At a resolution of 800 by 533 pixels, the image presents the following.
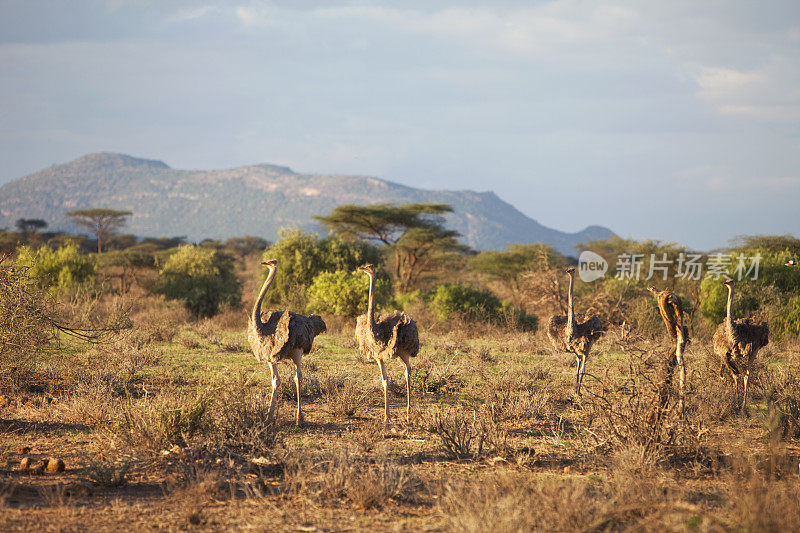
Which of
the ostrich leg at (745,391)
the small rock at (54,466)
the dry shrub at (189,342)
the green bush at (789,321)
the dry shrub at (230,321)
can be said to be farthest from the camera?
the dry shrub at (230,321)

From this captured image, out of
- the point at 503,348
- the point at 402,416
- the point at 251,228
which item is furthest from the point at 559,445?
the point at 251,228

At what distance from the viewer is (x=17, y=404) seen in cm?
806

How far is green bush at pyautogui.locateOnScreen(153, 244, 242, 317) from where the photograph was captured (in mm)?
22531

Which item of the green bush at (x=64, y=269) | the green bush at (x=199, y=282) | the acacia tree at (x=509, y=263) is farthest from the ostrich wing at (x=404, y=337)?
the acacia tree at (x=509, y=263)

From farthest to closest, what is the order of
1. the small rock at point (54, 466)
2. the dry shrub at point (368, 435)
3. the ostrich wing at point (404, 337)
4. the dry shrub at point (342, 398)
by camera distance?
the dry shrub at point (342, 398) → the ostrich wing at point (404, 337) → the dry shrub at point (368, 435) → the small rock at point (54, 466)

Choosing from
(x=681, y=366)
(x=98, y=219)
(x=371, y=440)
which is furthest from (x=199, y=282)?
(x=98, y=219)

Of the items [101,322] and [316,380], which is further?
[101,322]

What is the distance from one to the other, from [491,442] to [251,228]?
158 meters

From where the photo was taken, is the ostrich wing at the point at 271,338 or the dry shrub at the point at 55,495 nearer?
the dry shrub at the point at 55,495

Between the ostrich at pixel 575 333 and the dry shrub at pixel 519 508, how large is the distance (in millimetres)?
4444

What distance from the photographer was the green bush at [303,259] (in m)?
22.4

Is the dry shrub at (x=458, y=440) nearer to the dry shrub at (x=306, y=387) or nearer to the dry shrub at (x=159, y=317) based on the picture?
the dry shrub at (x=306, y=387)

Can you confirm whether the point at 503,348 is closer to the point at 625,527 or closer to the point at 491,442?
the point at 491,442

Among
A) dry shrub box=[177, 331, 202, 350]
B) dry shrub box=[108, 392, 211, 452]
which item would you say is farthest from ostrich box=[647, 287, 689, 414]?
dry shrub box=[177, 331, 202, 350]
